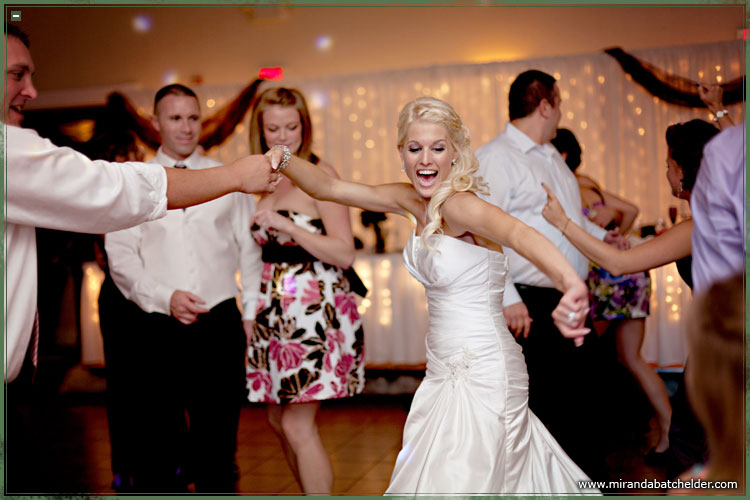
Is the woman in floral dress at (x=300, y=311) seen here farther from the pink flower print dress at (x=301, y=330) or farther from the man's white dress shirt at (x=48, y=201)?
the man's white dress shirt at (x=48, y=201)

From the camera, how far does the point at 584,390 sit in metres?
3.07

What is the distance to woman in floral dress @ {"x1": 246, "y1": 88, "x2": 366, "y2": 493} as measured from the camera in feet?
9.00

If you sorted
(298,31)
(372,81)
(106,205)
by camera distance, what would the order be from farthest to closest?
(372,81) → (298,31) → (106,205)

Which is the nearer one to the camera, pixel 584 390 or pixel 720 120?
pixel 720 120

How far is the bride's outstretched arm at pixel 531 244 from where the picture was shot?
65.5 inches

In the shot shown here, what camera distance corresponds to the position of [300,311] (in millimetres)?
2789

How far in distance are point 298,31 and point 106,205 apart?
15.7 ft

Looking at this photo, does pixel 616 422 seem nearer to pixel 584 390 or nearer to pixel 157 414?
pixel 584 390

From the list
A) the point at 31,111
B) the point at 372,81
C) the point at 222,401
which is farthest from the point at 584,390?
the point at 31,111

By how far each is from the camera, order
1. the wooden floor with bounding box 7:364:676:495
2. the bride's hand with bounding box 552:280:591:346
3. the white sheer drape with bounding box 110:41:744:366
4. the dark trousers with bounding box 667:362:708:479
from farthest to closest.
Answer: the white sheer drape with bounding box 110:41:744:366, the wooden floor with bounding box 7:364:676:495, the dark trousers with bounding box 667:362:708:479, the bride's hand with bounding box 552:280:591:346

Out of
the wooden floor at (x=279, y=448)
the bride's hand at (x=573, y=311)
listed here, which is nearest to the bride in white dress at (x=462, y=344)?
the bride's hand at (x=573, y=311)

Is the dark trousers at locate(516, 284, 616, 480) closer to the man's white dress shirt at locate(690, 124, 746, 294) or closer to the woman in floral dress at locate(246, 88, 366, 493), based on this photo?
the woman in floral dress at locate(246, 88, 366, 493)

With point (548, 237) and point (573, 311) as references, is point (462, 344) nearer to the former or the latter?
point (573, 311)

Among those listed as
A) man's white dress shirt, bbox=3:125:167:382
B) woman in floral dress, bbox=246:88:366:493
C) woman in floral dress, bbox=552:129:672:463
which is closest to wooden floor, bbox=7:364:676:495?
woman in floral dress, bbox=552:129:672:463
